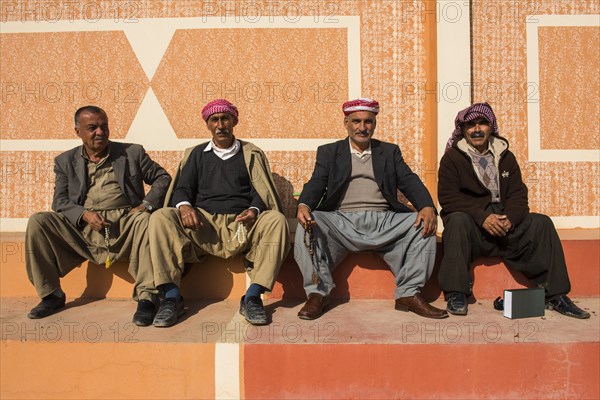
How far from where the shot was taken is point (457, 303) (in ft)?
9.95

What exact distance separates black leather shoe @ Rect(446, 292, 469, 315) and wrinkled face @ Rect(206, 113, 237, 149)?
6.32ft

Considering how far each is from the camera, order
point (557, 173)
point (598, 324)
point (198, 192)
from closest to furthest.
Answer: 1. point (598, 324)
2. point (198, 192)
3. point (557, 173)

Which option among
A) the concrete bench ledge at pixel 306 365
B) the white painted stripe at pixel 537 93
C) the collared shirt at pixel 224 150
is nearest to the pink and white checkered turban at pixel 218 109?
the collared shirt at pixel 224 150

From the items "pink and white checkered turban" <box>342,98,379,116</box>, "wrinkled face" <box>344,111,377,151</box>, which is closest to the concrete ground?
"wrinkled face" <box>344,111,377,151</box>

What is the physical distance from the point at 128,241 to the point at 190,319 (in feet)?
2.40

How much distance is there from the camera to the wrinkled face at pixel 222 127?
11.2 ft

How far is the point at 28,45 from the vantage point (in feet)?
14.5

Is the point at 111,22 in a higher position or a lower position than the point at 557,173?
higher

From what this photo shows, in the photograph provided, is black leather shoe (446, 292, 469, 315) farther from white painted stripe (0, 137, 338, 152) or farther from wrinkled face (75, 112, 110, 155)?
wrinkled face (75, 112, 110, 155)

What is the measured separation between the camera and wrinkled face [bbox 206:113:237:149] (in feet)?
11.2

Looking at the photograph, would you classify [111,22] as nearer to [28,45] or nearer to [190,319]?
[28,45]

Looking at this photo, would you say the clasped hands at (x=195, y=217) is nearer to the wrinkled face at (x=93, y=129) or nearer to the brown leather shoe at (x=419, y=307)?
the wrinkled face at (x=93, y=129)

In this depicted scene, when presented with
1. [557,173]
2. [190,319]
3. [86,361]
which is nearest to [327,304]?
[190,319]

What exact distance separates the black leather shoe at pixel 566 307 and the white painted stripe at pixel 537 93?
1652 millimetres
